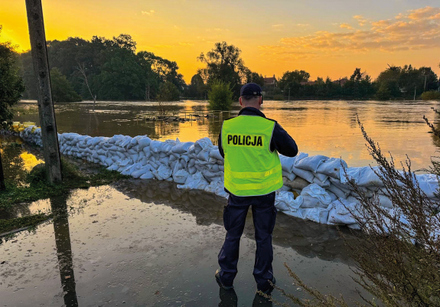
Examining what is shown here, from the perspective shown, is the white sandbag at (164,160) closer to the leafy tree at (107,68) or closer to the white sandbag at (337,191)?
the white sandbag at (337,191)

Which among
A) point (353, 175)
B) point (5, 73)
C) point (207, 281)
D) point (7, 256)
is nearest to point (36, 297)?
point (7, 256)

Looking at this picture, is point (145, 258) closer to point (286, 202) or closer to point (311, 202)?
point (286, 202)

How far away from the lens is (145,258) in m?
2.76

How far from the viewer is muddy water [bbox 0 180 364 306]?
2250 millimetres

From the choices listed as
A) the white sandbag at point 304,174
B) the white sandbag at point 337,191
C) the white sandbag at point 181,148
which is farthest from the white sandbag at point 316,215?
the white sandbag at point 181,148

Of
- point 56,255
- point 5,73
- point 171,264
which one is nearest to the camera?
point 171,264

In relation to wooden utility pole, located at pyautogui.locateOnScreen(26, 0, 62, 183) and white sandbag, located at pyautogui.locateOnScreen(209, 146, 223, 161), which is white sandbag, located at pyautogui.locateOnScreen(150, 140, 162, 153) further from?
wooden utility pole, located at pyautogui.locateOnScreen(26, 0, 62, 183)

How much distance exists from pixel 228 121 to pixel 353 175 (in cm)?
197

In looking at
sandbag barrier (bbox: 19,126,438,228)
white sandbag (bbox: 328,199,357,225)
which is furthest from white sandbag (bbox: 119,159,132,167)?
white sandbag (bbox: 328,199,357,225)

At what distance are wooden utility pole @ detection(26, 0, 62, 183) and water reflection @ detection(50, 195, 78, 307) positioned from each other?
721 mm

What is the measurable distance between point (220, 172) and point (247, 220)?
3.90 feet

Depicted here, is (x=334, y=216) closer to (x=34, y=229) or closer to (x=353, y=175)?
(x=353, y=175)

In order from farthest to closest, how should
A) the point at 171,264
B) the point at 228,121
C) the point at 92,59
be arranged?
the point at 92,59
the point at 171,264
the point at 228,121

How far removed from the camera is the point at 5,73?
213 inches
